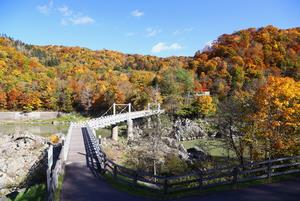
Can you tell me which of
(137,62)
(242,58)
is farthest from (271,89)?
(137,62)

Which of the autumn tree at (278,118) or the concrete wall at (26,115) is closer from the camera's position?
the autumn tree at (278,118)

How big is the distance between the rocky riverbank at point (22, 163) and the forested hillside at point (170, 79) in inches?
1138

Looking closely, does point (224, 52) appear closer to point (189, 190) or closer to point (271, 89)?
point (271, 89)

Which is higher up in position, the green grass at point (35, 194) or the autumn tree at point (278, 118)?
the autumn tree at point (278, 118)

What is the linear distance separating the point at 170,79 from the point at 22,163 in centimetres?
4572

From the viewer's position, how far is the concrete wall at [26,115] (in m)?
55.8

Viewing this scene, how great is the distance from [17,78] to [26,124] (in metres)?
25.0

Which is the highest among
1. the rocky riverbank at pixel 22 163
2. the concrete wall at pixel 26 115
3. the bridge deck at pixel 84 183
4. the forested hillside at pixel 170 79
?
the forested hillside at pixel 170 79

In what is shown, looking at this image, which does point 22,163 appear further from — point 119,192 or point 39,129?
point 39,129

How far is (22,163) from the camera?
19062 mm

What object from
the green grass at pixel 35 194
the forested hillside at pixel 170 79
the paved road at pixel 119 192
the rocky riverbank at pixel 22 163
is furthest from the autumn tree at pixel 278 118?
the forested hillside at pixel 170 79

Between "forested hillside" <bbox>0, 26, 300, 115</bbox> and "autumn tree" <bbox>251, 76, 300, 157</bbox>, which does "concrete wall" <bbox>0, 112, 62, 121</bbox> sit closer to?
"forested hillside" <bbox>0, 26, 300, 115</bbox>

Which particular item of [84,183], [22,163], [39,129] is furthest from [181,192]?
[39,129]

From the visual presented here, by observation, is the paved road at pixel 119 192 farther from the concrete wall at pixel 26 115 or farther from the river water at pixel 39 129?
the concrete wall at pixel 26 115
